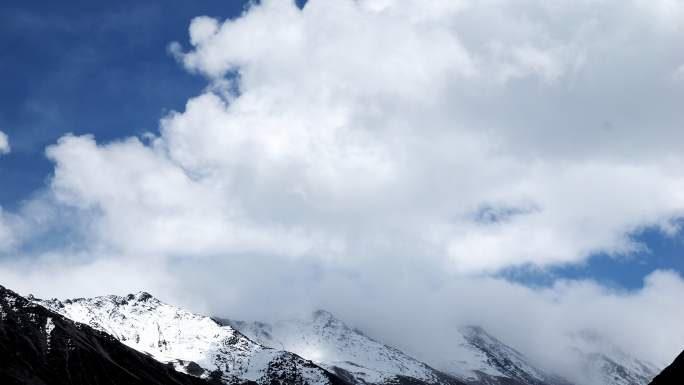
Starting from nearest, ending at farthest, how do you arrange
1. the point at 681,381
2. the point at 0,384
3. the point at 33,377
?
1. the point at 681,381
2. the point at 0,384
3. the point at 33,377

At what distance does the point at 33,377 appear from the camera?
19062 centimetres

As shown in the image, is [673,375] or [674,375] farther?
[673,375]

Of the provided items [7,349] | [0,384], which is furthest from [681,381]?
[7,349]

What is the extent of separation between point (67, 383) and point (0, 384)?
28.9 m

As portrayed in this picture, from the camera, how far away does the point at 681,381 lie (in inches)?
4862

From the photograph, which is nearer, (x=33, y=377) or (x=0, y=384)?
(x=0, y=384)

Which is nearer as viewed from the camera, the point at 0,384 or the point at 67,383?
the point at 0,384

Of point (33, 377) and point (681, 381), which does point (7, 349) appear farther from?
point (681, 381)

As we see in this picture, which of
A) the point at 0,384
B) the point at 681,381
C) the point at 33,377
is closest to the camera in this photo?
the point at 681,381

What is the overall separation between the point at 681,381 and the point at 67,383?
20064cm

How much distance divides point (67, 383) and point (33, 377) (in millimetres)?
12914

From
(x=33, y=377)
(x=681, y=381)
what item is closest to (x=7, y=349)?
(x=33, y=377)

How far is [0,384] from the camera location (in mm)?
173375

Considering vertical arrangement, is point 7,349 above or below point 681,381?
below
